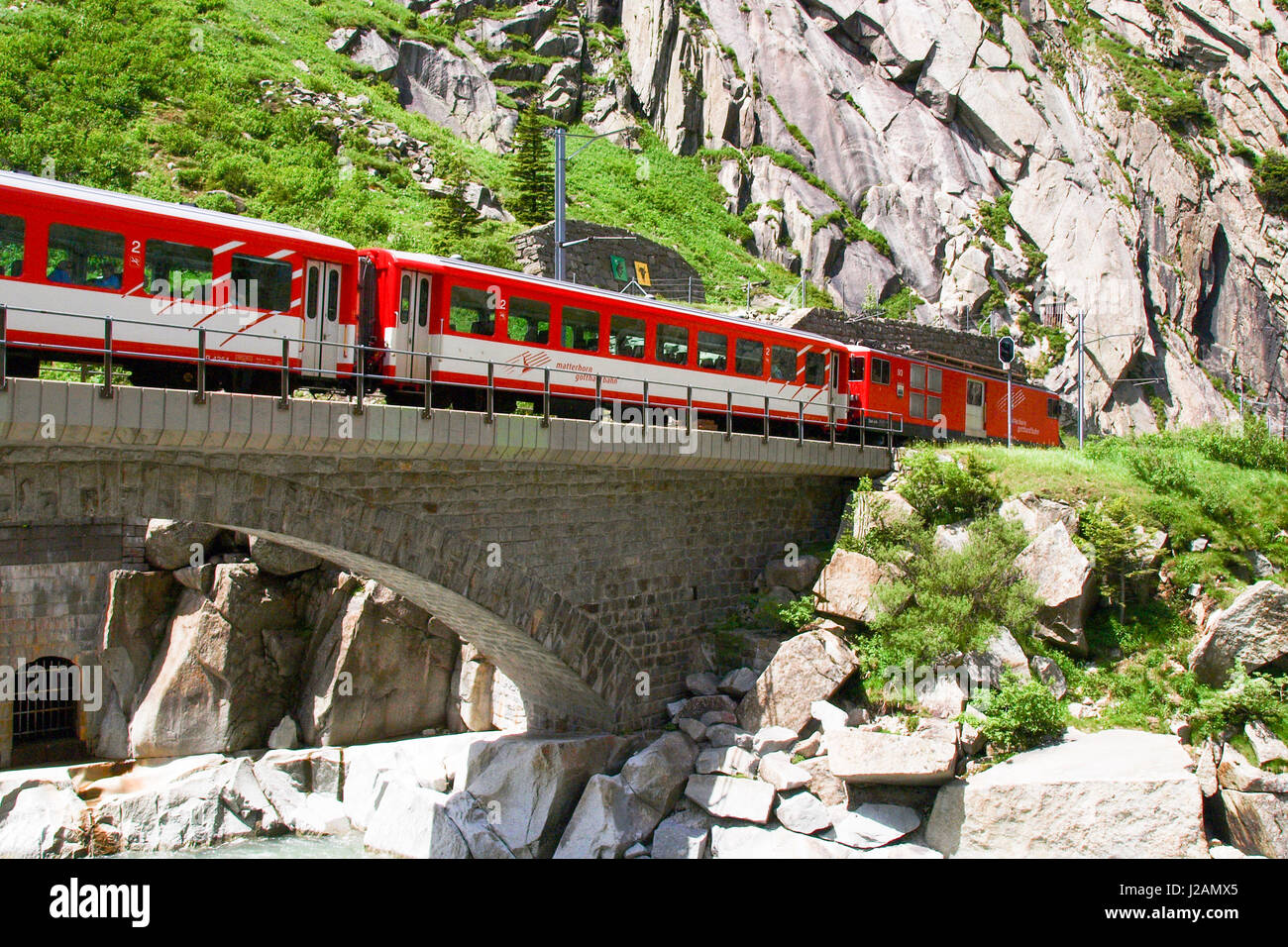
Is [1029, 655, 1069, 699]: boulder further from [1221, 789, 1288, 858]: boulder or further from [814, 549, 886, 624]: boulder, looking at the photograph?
[1221, 789, 1288, 858]: boulder

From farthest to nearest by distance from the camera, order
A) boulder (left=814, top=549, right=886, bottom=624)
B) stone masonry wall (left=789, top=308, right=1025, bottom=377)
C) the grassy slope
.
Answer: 1. the grassy slope
2. stone masonry wall (left=789, top=308, right=1025, bottom=377)
3. boulder (left=814, top=549, right=886, bottom=624)

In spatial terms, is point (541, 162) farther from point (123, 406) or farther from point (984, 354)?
point (123, 406)

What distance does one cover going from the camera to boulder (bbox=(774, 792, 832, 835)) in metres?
11.8

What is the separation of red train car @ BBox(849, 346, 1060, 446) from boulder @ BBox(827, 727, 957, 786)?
8129 millimetres

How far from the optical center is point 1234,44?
55656 mm

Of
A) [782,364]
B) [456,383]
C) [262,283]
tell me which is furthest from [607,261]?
[262,283]

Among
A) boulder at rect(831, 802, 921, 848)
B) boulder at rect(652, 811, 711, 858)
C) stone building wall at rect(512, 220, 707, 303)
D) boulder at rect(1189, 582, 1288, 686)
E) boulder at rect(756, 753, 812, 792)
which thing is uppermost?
stone building wall at rect(512, 220, 707, 303)

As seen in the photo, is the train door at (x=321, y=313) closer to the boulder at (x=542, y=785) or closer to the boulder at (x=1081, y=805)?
the boulder at (x=542, y=785)

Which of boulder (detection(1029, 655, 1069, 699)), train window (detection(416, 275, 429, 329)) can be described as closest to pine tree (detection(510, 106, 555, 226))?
train window (detection(416, 275, 429, 329))

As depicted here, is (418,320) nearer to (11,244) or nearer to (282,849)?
(11,244)
